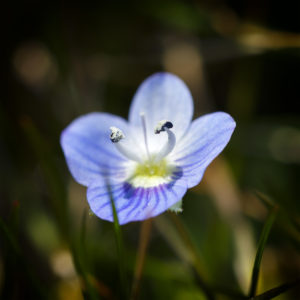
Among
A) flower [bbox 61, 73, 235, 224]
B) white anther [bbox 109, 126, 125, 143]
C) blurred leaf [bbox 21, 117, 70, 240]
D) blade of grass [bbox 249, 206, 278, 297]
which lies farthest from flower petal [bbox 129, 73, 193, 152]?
blade of grass [bbox 249, 206, 278, 297]

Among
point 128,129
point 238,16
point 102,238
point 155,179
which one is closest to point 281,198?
point 155,179

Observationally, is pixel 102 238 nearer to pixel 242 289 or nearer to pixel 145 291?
pixel 145 291

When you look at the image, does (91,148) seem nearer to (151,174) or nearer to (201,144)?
(151,174)

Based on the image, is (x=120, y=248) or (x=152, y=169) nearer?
(x=120, y=248)

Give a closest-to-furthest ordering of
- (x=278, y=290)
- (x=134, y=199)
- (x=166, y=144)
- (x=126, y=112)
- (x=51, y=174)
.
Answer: (x=278, y=290), (x=134, y=199), (x=166, y=144), (x=51, y=174), (x=126, y=112)

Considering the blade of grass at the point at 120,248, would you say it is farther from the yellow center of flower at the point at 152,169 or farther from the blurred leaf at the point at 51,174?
the blurred leaf at the point at 51,174

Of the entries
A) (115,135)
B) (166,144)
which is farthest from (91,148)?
(166,144)
